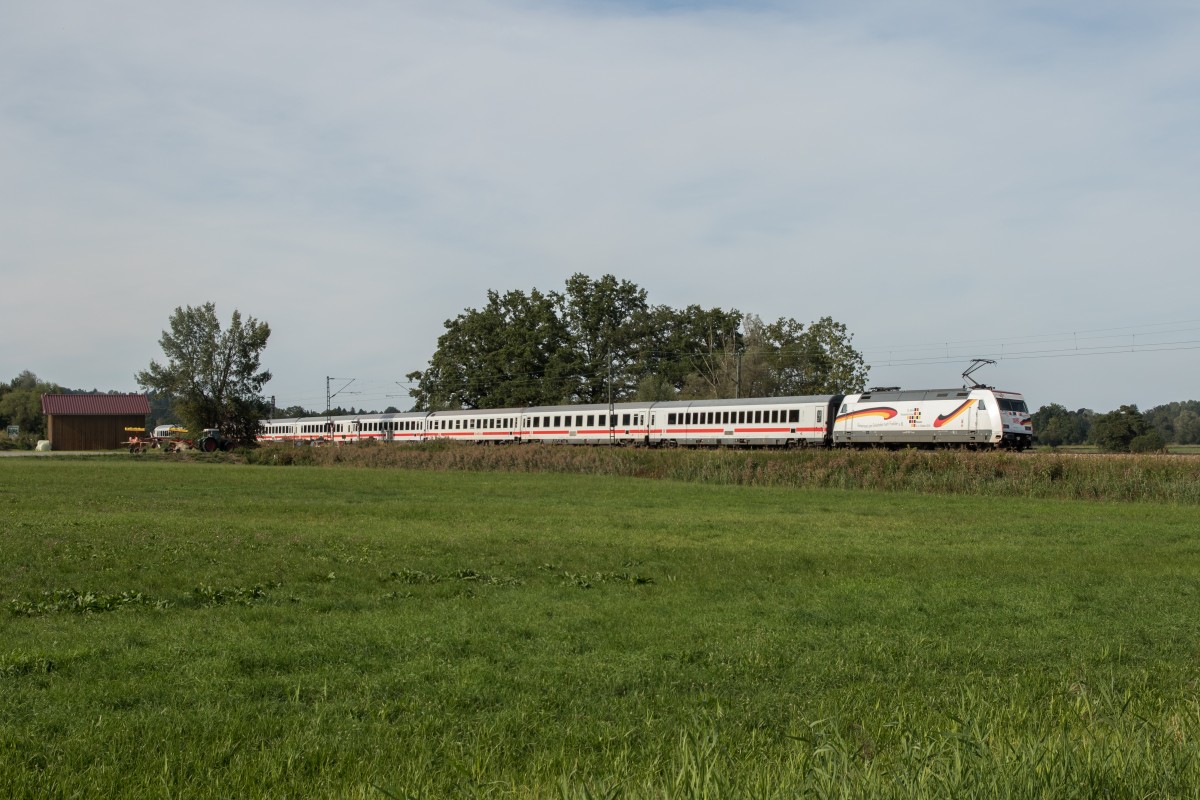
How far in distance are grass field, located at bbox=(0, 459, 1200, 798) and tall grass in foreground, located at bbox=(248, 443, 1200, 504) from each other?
15917 mm

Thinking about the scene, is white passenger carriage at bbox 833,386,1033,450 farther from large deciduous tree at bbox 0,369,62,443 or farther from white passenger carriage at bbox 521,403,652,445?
large deciduous tree at bbox 0,369,62,443

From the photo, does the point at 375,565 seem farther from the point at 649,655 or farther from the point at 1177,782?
the point at 1177,782

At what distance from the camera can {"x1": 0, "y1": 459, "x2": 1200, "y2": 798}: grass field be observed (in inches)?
223

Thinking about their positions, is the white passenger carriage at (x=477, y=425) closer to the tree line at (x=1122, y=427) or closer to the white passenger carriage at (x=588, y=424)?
the white passenger carriage at (x=588, y=424)

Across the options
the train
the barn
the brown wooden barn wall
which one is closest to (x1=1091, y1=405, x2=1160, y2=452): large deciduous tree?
the train

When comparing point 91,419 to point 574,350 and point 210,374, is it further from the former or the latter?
point 574,350

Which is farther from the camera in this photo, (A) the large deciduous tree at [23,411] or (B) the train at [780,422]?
(A) the large deciduous tree at [23,411]

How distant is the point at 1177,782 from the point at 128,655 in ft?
25.1

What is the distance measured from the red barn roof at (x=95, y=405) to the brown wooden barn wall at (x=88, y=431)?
1.52 feet

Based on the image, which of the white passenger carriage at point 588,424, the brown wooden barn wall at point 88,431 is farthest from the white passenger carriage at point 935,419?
the brown wooden barn wall at point 88,431

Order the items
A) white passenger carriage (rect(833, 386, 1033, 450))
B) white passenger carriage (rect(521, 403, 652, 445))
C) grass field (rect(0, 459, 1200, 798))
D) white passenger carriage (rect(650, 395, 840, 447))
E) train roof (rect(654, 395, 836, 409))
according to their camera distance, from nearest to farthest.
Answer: grass field (rect(0, 459, 1200, 798)) < white passenger carriage (rect(833, 386, 1033, 450)) < white passenger carriage (rect(650, 395, 840, 447)) < train roof (rect(654, 395, 836, 409)) < white passenger carriage (rect(521, 403, 652, 445))

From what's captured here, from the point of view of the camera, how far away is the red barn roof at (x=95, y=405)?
93250 millimetres

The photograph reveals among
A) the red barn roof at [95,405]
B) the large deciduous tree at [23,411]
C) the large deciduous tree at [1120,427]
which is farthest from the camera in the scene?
the large deciduous tree at [23,411]

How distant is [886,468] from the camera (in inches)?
1533
